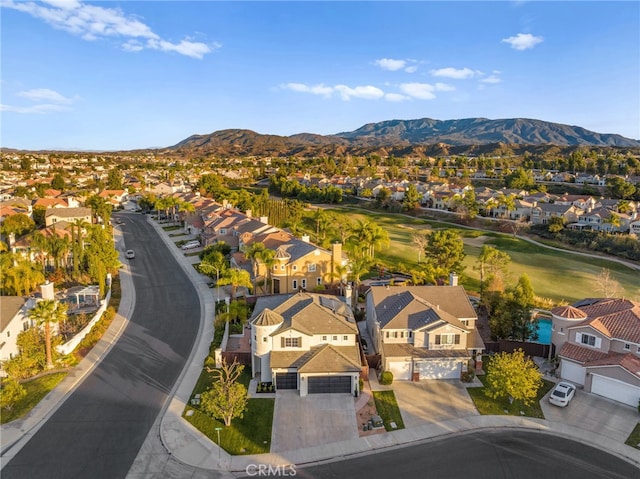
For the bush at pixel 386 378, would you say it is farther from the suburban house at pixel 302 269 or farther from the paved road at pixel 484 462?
the suburban house at pixel 302 269

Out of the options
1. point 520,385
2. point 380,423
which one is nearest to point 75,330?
point 380,423

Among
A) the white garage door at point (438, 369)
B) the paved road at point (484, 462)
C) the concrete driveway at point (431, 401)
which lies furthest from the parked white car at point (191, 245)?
the paved road at point (484, 462)

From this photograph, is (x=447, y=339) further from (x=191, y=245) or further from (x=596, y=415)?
(x=191, y=245)

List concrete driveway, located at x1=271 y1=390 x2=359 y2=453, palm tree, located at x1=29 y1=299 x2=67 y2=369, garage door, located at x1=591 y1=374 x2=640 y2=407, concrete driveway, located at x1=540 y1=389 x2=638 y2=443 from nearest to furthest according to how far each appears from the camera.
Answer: concrete driveway, located at x1=271 y1=390 x2=359 y2=453 < concrete driveway, located at x1=540 y1=389 x2=638 y2=443 < garage door, located at x1=591 y1=374 x2=640 y2=407 < palm tree, located at x1=29 y1=299 x2=67 y2=369

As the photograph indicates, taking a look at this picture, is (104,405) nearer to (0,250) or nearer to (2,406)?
(2,406)

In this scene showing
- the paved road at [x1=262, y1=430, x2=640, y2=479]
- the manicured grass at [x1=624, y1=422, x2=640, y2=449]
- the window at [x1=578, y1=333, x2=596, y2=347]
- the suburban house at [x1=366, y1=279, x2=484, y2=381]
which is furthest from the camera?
the suburban house at [x1=366, y1=279, x2=484, y2=381]

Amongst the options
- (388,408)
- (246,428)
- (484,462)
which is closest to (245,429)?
(246,428)

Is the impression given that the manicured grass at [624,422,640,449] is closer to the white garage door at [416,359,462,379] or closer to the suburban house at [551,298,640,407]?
the suburban house at [551,298,640,407]

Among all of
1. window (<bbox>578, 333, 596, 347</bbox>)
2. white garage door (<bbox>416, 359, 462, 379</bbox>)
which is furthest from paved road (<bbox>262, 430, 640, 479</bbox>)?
window (<bbox>578, 333, 596, 347</bbox>)
